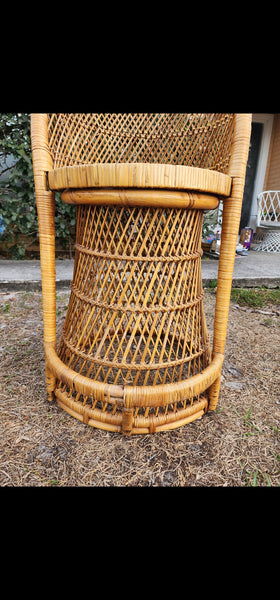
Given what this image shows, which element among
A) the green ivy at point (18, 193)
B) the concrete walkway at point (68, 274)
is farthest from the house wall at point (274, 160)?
the green ivy at point (18, 193)

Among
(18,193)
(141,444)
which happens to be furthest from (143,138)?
(18,193)

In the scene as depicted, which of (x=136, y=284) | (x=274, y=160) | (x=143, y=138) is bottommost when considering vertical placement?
(x=136, y=284)

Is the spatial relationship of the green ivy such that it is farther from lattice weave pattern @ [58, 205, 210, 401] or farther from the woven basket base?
the woven basket base

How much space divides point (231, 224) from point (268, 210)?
3956 mm

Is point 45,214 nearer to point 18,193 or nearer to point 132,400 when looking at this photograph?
point 132,400

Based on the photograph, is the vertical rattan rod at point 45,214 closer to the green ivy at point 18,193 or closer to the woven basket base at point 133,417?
the woven basket base at point 133,417

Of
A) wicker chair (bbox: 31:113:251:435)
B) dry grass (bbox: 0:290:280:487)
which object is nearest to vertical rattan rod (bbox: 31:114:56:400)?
wicker chair (bbox: 31:113:251:435)

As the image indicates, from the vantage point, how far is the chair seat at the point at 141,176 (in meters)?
0.77

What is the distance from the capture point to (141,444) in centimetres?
95

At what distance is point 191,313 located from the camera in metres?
1.08

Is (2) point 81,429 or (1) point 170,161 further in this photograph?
(1) point 170,161

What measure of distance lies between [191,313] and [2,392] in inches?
29.0
